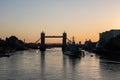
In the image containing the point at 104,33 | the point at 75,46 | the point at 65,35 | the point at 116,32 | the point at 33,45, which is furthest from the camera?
the point at 33,45

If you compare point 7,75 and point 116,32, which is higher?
point 116,32

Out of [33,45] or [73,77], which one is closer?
[73,77]

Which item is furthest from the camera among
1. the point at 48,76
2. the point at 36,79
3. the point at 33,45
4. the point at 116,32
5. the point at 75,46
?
the point at 33,45

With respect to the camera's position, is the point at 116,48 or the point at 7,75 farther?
the point at 116,48

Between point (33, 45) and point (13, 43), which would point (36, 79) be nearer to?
point (13, 43)

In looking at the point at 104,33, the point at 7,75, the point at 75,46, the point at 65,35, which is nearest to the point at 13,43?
the point at 65,35

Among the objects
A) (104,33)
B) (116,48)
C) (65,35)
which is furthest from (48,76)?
(65,35)

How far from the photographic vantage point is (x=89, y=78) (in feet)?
112

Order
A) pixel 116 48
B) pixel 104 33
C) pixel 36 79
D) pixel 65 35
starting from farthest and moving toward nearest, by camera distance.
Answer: pixel 65 35 → pixel 104 33 → pixel 116 48 → pixel 36 79

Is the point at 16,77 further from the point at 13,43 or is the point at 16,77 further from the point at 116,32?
the point at 13,43

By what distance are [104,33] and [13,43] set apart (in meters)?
35.8

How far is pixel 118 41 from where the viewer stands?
8338cm

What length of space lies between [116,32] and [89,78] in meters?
93.4

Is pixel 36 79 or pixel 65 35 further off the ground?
pixel 65 35
